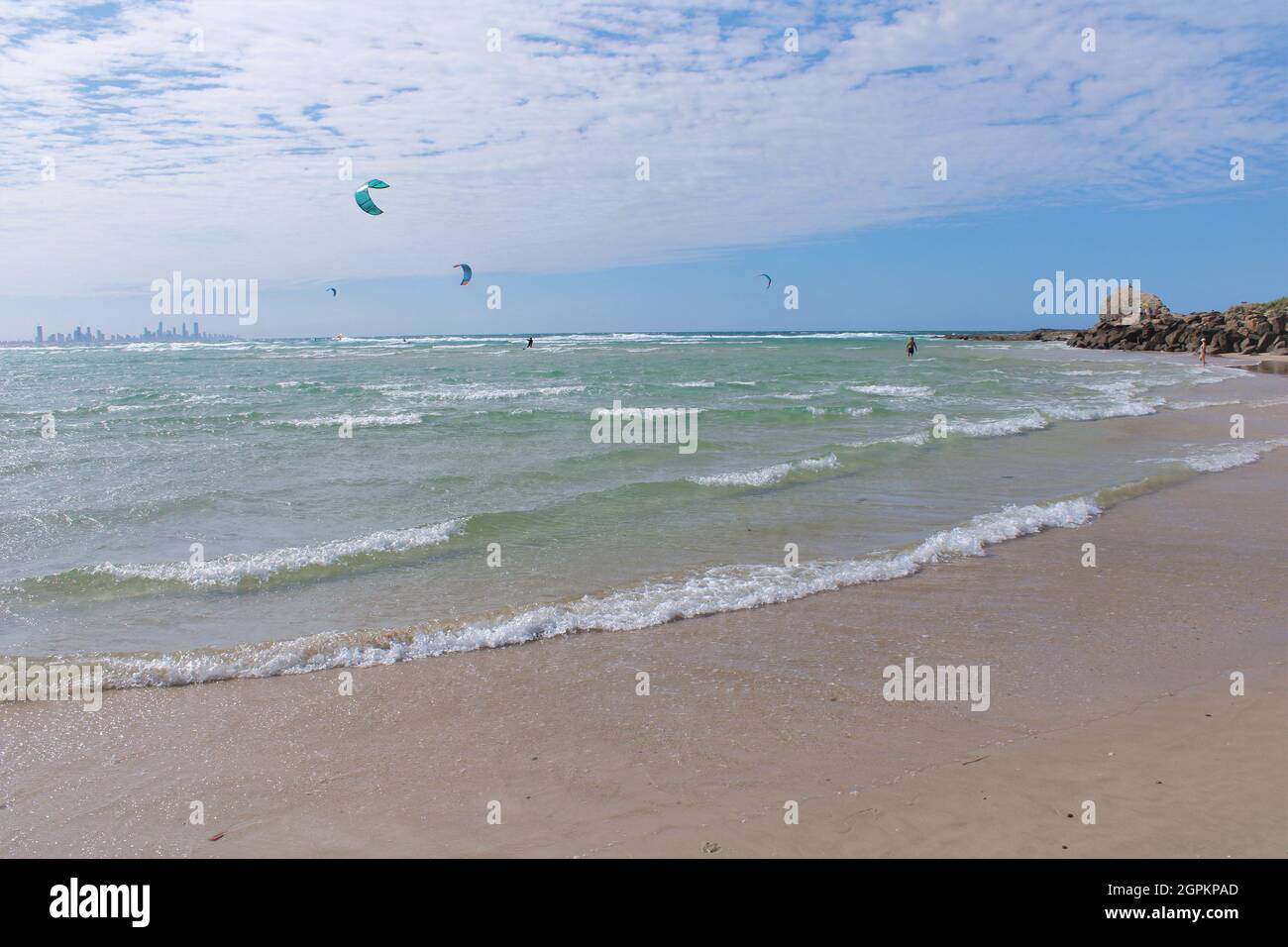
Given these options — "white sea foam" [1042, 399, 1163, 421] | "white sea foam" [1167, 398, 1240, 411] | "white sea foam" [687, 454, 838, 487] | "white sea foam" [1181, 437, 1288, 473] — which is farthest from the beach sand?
"white sea foam" [1167, 398, 1240, 411]

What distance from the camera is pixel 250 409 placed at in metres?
24.3

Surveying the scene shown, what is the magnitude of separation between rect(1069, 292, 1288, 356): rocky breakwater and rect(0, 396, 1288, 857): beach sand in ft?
163

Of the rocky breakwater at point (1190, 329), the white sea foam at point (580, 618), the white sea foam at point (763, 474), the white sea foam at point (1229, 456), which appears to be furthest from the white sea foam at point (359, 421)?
the rocky breakwater at point (1190, 329)

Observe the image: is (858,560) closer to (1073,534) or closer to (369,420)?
(1073,534)

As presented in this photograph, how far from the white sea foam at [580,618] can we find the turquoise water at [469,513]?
3 cm

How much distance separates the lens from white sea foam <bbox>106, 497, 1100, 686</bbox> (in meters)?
5.79

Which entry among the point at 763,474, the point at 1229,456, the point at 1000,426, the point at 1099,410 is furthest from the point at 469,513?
the point at 1099,410

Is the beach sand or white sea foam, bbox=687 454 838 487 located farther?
white sea foam, bbox=687 454 838 487

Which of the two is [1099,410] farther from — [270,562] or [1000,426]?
[270,562]

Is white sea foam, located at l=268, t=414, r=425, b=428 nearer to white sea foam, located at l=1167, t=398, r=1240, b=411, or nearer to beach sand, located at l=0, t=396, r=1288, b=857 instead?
beach sand, located at l=0, t=396, r=1288, b=857

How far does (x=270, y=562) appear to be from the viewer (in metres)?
8.25

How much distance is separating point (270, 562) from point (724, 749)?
5.69m

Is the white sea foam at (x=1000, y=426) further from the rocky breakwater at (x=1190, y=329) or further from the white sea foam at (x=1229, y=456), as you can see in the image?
the rocky breakwater at (x=1190, y=329)
